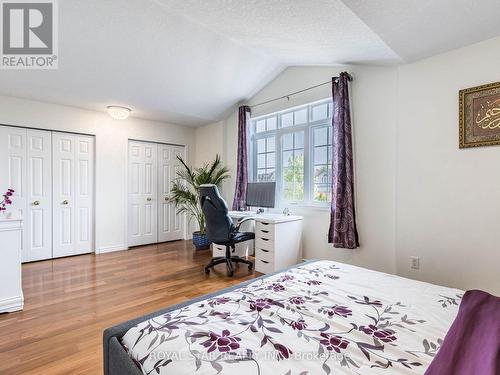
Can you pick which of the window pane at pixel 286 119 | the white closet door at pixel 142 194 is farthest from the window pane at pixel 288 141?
the white closet door at pixel 142 194

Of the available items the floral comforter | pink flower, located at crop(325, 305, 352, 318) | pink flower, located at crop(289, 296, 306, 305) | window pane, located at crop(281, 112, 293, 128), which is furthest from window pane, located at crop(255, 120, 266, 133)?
pink flower, located at crop(325, 305, 352, 318)

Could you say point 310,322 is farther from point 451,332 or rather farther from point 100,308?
point 100,308

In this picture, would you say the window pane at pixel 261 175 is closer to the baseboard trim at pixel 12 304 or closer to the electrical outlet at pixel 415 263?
the electrical outlet at pixel 415 263

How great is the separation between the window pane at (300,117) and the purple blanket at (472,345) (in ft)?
9.74

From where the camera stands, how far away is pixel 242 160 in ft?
14.1

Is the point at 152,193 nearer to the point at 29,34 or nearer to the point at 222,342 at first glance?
the point at 29,34

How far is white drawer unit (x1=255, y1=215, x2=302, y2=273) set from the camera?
3160mm

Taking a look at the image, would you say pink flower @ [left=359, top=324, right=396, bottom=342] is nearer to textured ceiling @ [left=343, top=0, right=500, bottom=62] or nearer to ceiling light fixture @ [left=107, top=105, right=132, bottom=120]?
textured ceiling @ [left=343, top=0, right=500, bottom=62]

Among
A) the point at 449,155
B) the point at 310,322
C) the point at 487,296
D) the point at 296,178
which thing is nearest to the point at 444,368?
the point at 310,322

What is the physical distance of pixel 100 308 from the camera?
2.37 metres

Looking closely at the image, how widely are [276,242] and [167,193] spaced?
2.95 m

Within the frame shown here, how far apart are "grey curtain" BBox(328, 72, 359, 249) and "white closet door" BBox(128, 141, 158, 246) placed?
353 centimetres

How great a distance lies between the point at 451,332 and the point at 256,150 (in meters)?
3.73

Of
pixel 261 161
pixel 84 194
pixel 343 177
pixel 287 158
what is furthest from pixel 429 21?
pixel 84 194
